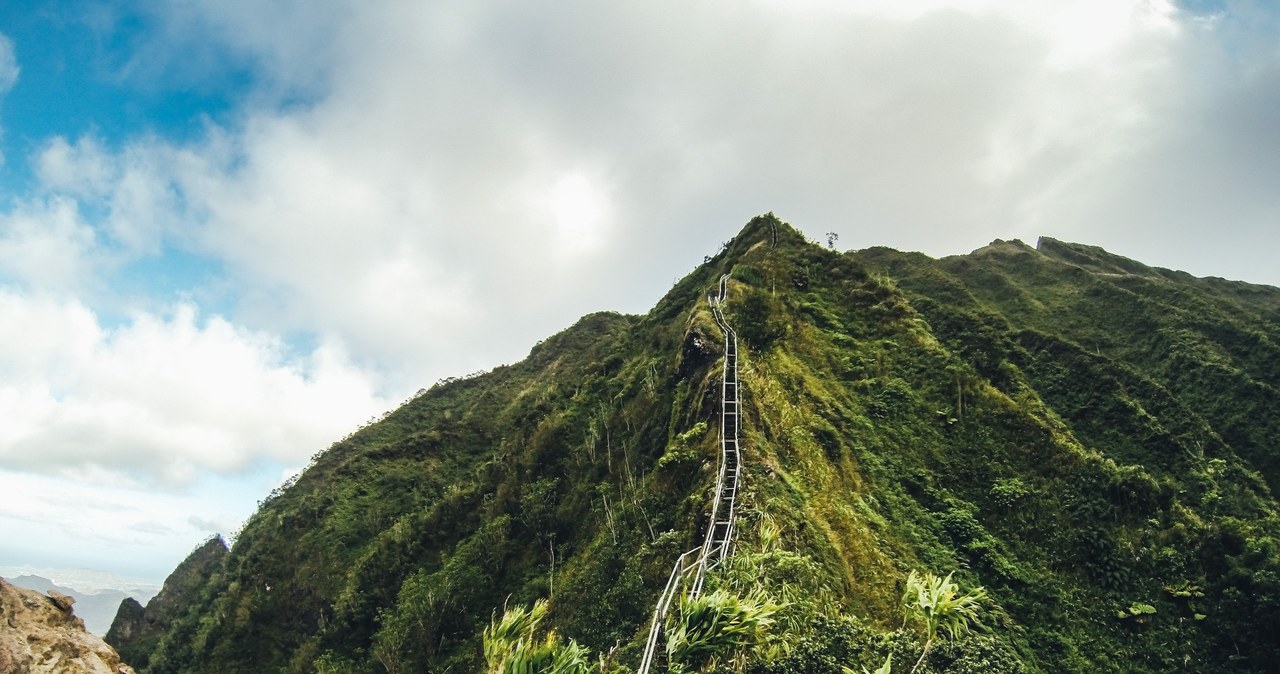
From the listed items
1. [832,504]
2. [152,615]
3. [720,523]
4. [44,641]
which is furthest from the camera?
[152,615]

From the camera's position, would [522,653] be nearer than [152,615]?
Yes

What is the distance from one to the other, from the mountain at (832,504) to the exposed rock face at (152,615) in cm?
217

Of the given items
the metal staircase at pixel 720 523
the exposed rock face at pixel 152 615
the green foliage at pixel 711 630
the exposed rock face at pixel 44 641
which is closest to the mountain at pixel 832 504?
the green foliage at pixel 711 630

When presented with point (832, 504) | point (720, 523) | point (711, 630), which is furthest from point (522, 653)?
point (832, 504)

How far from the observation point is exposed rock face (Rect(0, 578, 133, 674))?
802 cm

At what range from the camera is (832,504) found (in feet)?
73.0

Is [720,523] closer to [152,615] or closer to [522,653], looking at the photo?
[522,653]

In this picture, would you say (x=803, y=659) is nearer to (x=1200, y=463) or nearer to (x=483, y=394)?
(x=1200, y=463)

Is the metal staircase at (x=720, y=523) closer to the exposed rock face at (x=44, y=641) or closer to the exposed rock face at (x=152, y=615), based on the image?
the exposed rock face at (x=44, y=641)

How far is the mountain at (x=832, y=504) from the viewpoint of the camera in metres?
18.7

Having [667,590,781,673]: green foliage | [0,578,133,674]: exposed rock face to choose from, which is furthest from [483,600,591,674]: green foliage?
[0,578,133,674]: exposed rock face

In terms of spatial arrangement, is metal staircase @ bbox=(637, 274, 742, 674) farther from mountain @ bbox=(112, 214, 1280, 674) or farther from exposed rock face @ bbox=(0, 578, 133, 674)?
exposed rock face @ bbox=(0, 578, 133, 674)

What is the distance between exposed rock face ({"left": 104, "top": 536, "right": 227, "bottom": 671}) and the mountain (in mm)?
2167

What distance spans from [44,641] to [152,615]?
80125 mm
